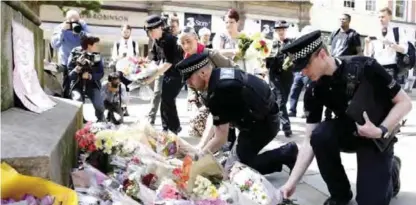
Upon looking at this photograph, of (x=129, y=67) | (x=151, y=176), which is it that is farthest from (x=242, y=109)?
(x=129, y=67)

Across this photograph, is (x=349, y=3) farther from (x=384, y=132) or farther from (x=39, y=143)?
(x=39, y=143)

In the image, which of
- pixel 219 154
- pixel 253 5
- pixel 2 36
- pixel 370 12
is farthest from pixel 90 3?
pixel 370 12

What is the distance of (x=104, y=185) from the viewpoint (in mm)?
2924

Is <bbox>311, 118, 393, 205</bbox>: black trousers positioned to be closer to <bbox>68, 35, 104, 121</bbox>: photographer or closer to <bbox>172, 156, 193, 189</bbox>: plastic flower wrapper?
<bbox>172, 156, 193, 189</bbox>: plastic flower wrapper

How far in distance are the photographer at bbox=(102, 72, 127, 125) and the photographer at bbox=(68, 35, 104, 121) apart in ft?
2.07

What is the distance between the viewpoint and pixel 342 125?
10.9 ft

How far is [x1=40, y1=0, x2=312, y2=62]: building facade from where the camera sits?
60.7 feet

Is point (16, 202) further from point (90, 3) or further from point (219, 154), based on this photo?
point (90, 3)

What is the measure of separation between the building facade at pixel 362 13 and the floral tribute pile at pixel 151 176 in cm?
2043

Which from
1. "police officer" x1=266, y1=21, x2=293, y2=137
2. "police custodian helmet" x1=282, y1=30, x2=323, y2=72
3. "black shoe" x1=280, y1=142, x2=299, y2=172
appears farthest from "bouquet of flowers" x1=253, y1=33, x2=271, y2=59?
→ "police custodian helmet" x1=282, y1=30, x2=323, y2=72

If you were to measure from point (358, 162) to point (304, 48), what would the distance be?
2.68ft

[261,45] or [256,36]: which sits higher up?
[256,36]

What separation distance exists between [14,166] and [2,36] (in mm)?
1019

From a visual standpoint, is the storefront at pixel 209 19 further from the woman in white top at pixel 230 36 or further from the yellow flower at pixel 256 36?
the yellow flower at pixel 256 36
